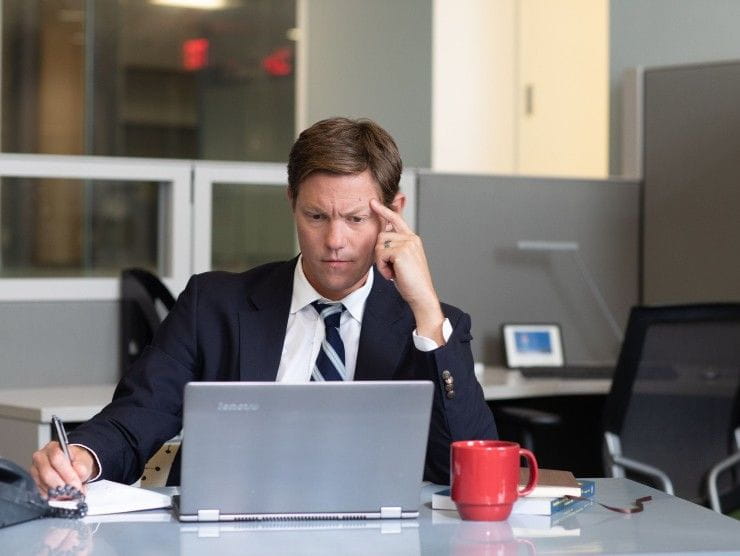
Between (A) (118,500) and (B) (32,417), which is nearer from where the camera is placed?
(A) (118,500)

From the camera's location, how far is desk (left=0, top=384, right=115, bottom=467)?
2559mm

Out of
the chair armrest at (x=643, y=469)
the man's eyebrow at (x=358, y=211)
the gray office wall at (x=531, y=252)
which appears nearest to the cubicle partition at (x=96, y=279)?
the gray office wall at (x=531, y=252)

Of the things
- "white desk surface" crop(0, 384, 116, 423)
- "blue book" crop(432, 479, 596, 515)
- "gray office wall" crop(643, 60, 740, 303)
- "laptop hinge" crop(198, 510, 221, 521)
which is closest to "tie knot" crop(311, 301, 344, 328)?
"blue book" crop(432, 479, 596, 515)

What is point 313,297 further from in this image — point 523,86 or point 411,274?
point 523,86

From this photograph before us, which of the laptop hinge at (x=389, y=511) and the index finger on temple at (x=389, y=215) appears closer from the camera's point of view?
the laptop hinge at (x=389, y=511)

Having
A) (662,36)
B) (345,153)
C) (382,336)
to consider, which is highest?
(662,36)

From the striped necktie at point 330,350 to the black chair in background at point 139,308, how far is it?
1.06m

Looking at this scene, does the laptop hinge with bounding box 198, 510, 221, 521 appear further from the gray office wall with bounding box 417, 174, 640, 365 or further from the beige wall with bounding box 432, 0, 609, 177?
the beige wall with bounding box 432, 0, 609, 177

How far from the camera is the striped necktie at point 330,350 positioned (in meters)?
1.91

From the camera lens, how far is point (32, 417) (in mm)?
2570

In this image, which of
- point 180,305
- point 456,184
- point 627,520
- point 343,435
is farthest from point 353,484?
point 456,184

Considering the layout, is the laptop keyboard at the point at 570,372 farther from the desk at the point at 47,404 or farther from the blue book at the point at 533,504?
Result: the blue book at the point at 533,504

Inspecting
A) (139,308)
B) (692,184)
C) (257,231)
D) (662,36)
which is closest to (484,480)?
(139,308)

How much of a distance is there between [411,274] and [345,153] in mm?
215
